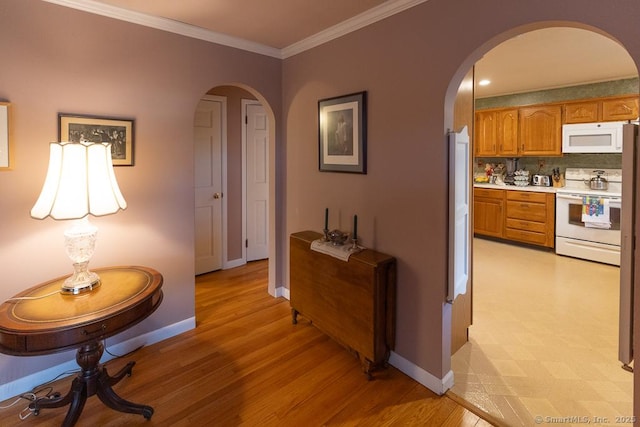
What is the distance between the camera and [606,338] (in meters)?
2.67

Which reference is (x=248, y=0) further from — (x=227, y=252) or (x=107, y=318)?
(x=227, y=252)

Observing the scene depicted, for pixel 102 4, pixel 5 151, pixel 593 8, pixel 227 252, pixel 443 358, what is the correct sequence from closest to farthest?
pixel 593 8, pixel 5 151, pixel 443 358, pixel 102 4, pixel 227 252

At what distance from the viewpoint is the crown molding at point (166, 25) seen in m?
2.15

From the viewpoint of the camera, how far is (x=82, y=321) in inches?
57.4

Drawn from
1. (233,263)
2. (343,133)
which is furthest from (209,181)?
(343,133)

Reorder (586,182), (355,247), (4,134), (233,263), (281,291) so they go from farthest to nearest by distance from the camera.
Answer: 1. (586,182)
2. (233,263)
3. (281,291)
4. (355,247)
5. (4,134)

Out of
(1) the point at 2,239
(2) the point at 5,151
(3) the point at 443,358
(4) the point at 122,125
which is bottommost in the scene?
(3) the point at 443,358

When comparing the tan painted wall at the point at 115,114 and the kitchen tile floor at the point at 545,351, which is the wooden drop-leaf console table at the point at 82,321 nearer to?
the tan painted wall at the point at 115,114

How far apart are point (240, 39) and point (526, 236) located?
496cm

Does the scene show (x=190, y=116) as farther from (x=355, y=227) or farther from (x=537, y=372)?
(x=537, y=372)

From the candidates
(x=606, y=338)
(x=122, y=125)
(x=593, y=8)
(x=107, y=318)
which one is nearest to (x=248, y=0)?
(x=122, y=125)

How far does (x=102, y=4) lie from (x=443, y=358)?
10.1ft

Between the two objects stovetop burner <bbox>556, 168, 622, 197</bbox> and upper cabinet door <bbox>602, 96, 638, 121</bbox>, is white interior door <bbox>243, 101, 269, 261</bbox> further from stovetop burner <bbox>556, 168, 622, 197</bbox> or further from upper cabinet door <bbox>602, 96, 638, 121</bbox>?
upper cabinet door <bbox>602, 96, 638, 121</bbox>

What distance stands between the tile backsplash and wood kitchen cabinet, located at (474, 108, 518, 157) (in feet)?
1.18
